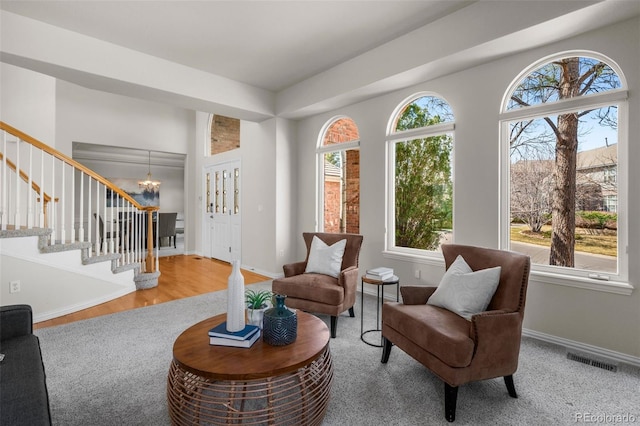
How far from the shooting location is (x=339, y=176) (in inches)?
196

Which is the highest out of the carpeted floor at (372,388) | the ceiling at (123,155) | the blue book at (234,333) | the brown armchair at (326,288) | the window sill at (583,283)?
the ceiling at (123,155)

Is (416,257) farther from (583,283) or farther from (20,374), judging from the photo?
(20,374)

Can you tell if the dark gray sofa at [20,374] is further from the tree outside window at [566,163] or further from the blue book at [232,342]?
the tree outside window at [566,163]

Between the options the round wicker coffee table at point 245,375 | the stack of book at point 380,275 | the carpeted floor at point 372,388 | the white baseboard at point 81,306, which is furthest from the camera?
the white baseboard at point 81,306

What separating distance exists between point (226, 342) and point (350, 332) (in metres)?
1.60

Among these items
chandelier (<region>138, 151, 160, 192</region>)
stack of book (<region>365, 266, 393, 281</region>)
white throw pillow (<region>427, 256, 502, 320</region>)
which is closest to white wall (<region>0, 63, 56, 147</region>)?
chandelier (<region>138, 151, 160, 192</region>)

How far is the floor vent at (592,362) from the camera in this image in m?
2.44

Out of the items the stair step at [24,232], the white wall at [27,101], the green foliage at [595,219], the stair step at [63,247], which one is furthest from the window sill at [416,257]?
the white wall at [27,101]

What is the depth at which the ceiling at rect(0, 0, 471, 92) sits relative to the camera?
2977mm

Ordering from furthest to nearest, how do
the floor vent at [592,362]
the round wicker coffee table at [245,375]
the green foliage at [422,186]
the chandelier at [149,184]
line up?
the chandelier at [149,184] < the green foliage at [422,186] < the floor vent at [592,362] < the round wicker coffee table at [245,375]

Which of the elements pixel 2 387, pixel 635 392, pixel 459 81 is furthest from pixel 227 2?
pixel 635 392

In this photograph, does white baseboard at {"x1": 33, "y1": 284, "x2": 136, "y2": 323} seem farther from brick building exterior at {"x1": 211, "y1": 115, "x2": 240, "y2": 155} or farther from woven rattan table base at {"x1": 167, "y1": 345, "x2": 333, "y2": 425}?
brick building exterior at {"x1": 211, "y1": 115, "x2": 240, "y2": 155}

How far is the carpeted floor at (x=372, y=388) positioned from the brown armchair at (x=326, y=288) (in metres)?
0.30

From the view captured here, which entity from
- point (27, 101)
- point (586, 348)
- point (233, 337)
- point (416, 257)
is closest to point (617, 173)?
point (586, 348)
